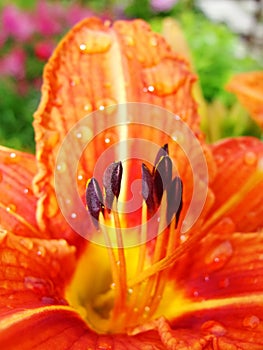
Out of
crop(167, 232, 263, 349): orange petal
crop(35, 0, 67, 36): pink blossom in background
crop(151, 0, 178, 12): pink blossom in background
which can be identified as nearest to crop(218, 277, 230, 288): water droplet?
crop(167, 232, 263, 349): orange petal

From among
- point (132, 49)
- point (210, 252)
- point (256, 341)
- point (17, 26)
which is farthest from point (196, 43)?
point (256, 341)

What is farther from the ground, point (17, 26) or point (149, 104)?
point (149, 104)

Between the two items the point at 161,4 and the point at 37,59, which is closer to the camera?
the point at 37,59

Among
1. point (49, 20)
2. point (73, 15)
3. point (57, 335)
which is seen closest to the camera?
point (57, 335)

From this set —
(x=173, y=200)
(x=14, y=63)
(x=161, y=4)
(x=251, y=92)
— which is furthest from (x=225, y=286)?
(x=161, y=4)

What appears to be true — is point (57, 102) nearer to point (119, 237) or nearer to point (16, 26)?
point (119, 237)

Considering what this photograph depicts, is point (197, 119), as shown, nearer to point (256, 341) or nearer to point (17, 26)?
point (256, 341)
